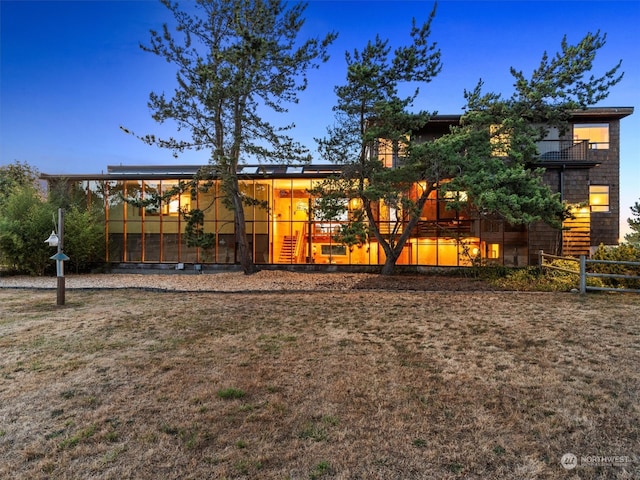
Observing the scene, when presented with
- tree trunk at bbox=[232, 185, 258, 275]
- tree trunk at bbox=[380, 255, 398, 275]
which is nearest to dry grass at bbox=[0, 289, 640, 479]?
tree trunk at bbox=[380, 255, 398, 275]

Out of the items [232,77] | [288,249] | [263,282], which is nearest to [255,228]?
[288,249]

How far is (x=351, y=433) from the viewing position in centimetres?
270

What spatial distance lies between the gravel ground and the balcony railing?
10633 millimetres

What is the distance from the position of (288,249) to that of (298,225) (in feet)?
4.16

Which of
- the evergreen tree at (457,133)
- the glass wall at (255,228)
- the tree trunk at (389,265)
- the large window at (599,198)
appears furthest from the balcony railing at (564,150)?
the tree trunk at (389,265)

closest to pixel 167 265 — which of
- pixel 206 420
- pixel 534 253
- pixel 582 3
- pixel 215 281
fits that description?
pixel 215 281

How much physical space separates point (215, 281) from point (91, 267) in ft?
25.1

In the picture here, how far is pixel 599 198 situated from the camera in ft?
56.0

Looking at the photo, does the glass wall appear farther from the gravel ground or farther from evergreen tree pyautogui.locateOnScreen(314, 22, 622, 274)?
evergreen tree pyautogui.locateOnScreen(314, 22, 622, 274)

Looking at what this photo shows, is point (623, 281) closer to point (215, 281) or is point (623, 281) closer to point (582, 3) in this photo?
point (582, 3)

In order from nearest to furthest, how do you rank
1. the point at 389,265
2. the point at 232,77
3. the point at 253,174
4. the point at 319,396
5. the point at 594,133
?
the point at 319,396 < the point at 232,77 < the point at 389,265 < the point at 253,174 < the point at 594,133

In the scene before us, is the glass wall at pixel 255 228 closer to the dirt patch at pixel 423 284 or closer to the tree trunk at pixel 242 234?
the tree trunk at pixel 242 234

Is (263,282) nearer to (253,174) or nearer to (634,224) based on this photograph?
(253,174)

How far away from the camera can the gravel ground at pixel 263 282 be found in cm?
1070
